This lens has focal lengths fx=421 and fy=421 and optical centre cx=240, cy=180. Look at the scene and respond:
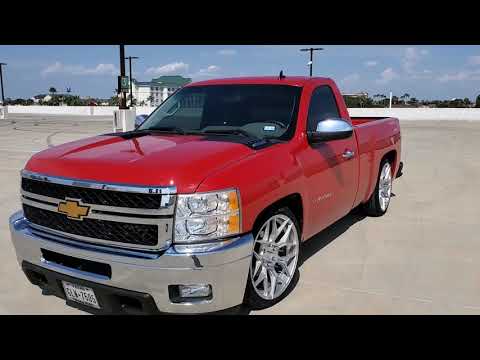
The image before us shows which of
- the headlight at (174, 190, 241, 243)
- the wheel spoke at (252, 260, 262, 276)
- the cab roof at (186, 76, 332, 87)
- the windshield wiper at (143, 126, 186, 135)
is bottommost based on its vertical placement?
the wheel spoke at (252, 260, 262, 276)

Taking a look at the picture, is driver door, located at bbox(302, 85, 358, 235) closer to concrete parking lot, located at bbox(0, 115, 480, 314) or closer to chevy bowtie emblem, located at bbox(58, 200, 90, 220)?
concrete parking lot, located at bbox(0, 115, 480, 314)

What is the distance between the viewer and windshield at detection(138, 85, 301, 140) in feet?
12.3

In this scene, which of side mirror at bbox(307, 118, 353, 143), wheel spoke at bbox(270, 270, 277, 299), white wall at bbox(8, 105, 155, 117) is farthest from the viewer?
white wall at bbox(8, 105, 155, 117)

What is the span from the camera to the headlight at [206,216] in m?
2.56

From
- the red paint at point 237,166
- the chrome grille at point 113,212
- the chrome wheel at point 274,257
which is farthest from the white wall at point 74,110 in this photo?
the chrome grille at point 113,212

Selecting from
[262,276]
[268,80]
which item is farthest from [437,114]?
[262,276]

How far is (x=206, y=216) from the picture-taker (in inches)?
102

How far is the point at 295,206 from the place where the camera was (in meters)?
3.50

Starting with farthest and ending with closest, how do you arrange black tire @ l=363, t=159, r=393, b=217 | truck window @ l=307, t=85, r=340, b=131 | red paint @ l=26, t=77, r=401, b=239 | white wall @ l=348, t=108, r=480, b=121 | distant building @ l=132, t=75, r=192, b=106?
distant building @ l=132, t=75, r=192, b=106, white wall @ l=348, t=108, r=480, b=121, black tire @ l=363, t=159, r=393, b=217, truck window @ l=307, t=85, r=340, b=131, red paint @ l=26, t=77, r=401, b=239

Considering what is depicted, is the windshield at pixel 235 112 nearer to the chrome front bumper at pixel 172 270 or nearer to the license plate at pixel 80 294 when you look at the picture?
the chrome front bumper at pixel 172 270

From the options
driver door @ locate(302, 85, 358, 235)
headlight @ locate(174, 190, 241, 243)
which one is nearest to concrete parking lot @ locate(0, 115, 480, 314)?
driver door @ locate(302, 85, 358, 235)

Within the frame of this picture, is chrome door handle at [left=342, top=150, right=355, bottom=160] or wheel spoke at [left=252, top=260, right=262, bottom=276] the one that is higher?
chrome door handle at [left=342, top=150, right=355, bottom=160]
